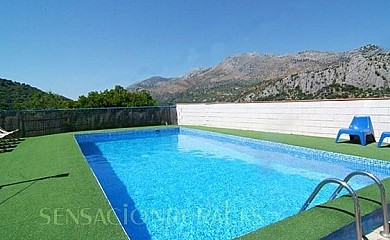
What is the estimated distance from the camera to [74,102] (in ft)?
61.7

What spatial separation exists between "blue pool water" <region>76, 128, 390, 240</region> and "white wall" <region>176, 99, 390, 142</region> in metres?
1.79

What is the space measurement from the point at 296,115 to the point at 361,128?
2535 mm

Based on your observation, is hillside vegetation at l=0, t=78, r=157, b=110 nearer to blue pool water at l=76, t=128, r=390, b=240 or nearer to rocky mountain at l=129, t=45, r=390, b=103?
rocky mountain at l=129, t=45, r=390, b=103

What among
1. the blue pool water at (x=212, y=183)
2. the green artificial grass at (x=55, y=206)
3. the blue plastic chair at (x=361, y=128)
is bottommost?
the blue pool water at (x=212, y=183)

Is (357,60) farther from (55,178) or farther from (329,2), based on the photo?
(55,178)

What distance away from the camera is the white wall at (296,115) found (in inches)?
285

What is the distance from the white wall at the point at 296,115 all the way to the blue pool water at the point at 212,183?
1788 millimetres

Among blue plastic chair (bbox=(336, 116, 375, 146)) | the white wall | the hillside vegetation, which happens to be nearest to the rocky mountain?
the hillside vegetation

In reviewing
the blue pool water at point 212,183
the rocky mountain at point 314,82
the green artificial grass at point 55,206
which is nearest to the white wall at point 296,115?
the blue pool water at point 212,183

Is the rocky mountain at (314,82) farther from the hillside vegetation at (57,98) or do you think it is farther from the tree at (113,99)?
the hillside vegetation at (57,98)

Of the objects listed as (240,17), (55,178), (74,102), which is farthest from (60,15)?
(240,17)

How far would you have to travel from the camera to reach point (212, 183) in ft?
17.9

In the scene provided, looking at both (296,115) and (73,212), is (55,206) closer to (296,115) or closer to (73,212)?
(73,212)

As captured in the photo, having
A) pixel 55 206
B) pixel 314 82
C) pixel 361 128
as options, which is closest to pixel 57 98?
pixel 314 82
